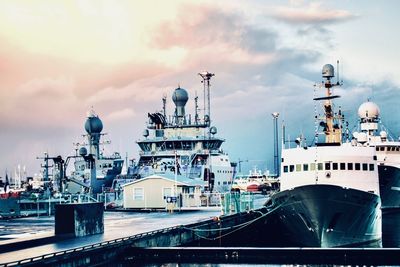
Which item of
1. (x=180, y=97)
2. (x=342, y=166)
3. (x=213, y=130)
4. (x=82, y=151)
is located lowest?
(x=342, y=166)

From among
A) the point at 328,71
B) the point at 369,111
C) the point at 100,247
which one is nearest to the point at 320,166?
the point at 328,71

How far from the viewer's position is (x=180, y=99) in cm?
10294

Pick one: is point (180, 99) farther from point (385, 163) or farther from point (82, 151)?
point (385, 163)

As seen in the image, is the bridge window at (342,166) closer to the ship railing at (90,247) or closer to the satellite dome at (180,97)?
the ship railing at (90,247)

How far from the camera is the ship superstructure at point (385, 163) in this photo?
6931 centimetres

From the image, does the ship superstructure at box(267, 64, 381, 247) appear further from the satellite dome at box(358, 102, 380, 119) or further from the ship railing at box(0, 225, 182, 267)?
the satellite dome at box(358, 102, 380, 119)

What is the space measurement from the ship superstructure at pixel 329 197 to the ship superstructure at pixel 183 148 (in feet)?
146

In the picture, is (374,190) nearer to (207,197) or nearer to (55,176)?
(207,197)

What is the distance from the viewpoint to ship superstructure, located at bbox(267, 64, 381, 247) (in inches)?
1599

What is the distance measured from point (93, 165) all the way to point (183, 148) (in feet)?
54.2

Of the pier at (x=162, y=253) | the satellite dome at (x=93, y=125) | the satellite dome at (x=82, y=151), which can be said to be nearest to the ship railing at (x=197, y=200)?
the pier at (x=162, y=253)

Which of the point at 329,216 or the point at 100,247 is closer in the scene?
the point at 100,247

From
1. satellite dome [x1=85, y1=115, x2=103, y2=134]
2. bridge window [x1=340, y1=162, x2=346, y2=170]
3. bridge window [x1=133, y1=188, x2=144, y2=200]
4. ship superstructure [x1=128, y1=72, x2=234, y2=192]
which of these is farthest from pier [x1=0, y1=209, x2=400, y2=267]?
satellite dome [x1=85, y1=115, x2=103, y2=134]

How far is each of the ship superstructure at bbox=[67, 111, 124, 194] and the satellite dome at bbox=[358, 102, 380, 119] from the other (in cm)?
4375
